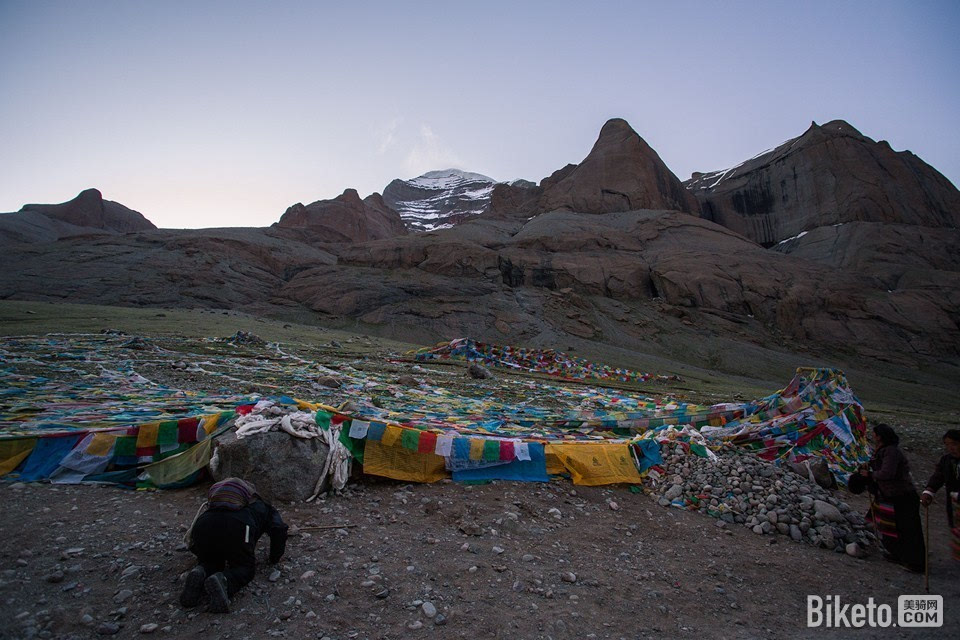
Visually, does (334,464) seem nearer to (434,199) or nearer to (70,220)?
(70,220)

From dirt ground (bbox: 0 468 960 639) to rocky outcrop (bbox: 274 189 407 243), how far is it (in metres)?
75.5

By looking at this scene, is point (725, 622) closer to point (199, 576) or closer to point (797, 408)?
point (199, 576)

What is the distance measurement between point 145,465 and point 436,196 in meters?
157

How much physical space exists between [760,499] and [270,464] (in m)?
5.81

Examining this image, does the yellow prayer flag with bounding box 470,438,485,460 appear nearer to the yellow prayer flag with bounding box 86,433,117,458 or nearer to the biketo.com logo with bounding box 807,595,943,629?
the biketo.com logo with bounding box 807,595,943,629

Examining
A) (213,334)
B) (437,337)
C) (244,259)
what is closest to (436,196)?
(244,259)

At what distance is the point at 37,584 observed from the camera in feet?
11.1

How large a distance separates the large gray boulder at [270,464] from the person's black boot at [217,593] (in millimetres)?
1843

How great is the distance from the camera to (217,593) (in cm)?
328

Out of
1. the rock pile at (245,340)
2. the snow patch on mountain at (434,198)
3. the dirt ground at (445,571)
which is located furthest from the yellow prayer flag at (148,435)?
the snow patch on mountain at (434,198)

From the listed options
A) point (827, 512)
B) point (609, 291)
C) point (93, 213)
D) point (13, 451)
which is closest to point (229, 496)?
point (13, 451)

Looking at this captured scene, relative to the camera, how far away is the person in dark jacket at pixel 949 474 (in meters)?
4.64

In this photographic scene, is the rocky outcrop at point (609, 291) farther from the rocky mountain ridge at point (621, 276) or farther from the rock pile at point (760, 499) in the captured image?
the rock pile at point (760, 499)

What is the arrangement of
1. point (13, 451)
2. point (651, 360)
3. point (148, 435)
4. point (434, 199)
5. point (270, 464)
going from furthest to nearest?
point (434, 199), point (651, 360), point (148, 435), point (13, 451), point (270, 464)
